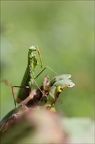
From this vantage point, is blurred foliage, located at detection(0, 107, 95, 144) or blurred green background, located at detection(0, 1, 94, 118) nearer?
blurred foliage, located at detection(0, 107, 95, 144)

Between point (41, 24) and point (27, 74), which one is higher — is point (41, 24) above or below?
above

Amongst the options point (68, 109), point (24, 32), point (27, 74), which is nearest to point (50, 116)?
point (27, 74)

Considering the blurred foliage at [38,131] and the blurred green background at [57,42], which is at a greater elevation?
the blurred green background at [57,42]

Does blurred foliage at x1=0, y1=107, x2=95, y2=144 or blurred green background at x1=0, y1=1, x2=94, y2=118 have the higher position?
blurred green background at x1=0, y1=1, x2=94, y2=118

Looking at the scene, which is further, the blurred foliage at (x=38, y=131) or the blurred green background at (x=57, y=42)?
the blurred green background at (x=57, y=42)

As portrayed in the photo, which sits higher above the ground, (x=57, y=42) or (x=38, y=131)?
(x=57, y=42)

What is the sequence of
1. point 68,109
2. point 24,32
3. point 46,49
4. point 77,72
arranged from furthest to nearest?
point 24,32
point 46,49
point 77,72
point 68,109

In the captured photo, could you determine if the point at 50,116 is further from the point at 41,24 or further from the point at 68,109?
the point at 41,24

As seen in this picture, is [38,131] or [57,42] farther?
[57,42]
